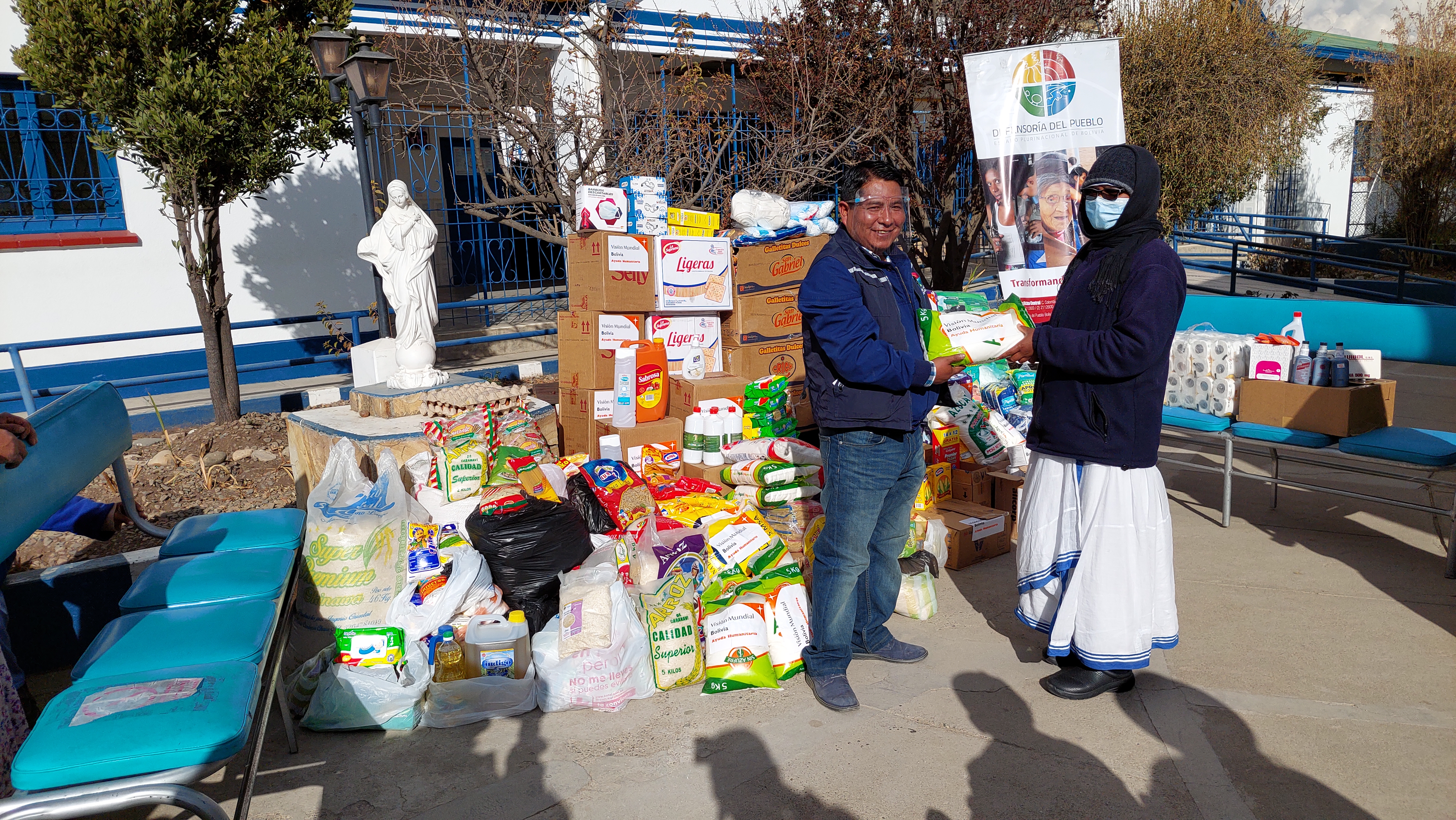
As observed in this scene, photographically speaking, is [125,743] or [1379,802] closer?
[125,743]

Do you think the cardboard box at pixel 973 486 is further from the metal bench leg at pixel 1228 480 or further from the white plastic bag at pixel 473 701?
the white plastic bag at pixel 473 701

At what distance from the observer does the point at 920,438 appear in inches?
133

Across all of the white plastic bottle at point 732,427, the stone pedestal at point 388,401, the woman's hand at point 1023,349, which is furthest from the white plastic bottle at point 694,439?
the woman's hand at point 1023,349

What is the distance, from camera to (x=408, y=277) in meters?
5.56

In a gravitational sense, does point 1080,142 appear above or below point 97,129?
below

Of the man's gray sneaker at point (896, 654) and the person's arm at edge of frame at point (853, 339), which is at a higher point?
the person's arm at edge of frame at point (853, 339)

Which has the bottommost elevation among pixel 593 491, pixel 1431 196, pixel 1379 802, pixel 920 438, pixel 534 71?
pixel 1379 802

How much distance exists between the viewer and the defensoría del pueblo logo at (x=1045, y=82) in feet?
19.4

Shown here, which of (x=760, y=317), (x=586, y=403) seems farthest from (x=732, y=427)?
(x=760, y=317)

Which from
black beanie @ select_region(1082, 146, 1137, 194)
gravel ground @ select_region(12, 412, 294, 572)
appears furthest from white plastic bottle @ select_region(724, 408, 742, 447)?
gravel ground @ select_region(12, 412, 294, 572)

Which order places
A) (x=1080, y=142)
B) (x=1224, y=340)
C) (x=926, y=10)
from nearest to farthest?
(x=1224, y=340)
(x=1080, y=142)
(x=926, y=10)

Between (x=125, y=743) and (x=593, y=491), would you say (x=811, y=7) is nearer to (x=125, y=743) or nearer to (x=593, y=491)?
(x=593, y=491)

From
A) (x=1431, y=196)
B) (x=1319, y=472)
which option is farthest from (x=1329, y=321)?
(x=1431, y=196)

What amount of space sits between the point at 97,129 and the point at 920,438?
6463 millimetres
